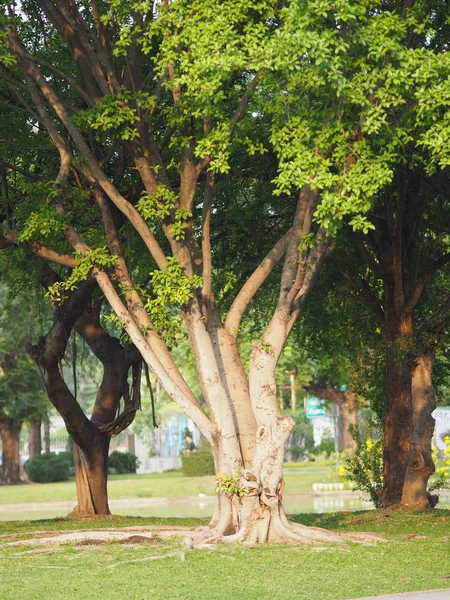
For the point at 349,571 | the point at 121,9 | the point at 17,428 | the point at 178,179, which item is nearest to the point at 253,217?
the point at 178,179

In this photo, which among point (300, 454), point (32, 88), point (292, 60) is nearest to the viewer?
point (292, 60)

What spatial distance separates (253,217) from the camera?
19609 millimetres

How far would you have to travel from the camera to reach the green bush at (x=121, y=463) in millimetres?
54031

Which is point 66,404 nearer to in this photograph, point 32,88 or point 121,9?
point 32,88

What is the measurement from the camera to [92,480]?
69.3 ft

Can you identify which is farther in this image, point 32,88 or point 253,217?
point 253,217

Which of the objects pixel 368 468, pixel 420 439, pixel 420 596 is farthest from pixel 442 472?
pixel 420 596

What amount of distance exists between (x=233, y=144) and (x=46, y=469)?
121ft

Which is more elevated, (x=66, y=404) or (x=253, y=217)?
(x=253, y=217)

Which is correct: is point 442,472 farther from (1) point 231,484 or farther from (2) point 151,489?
(2) point 151,489

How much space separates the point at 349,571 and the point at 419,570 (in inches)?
29.8

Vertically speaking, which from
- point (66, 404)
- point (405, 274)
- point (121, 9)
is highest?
point (121, 9)

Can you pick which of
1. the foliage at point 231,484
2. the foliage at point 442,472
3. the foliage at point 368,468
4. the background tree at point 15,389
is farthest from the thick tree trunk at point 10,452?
the foliage at point 231,484

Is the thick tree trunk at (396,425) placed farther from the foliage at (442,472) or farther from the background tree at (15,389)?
the background tree at (15,389)
